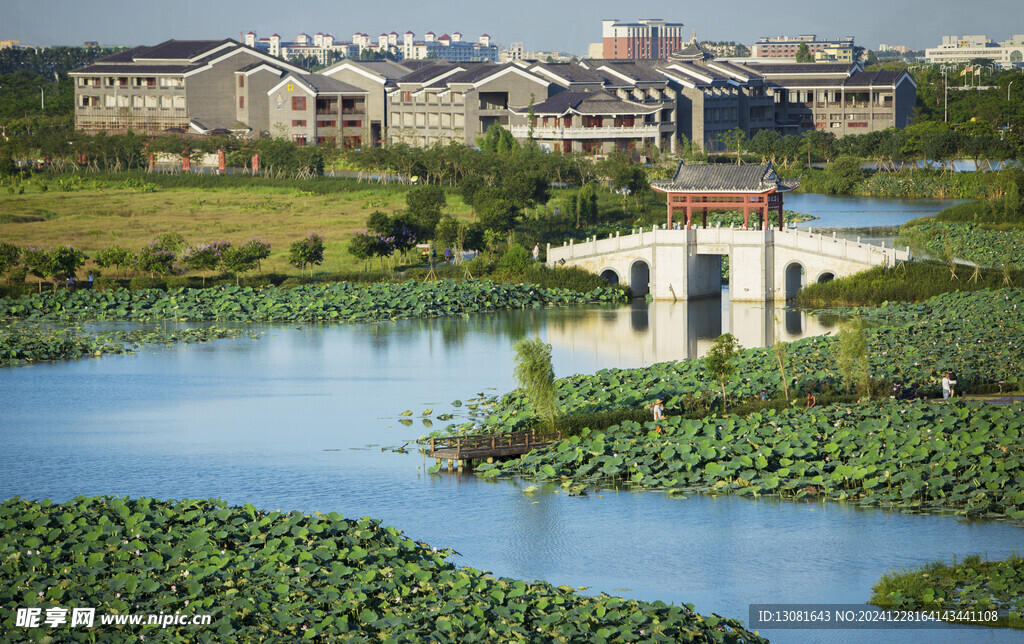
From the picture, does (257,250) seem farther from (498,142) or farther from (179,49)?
(179,49)

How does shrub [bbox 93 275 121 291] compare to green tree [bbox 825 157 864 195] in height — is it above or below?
below

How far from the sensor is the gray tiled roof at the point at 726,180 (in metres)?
50.5

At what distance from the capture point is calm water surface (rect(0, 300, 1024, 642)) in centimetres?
2262

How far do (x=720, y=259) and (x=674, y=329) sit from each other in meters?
8.71

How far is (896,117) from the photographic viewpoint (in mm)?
106438

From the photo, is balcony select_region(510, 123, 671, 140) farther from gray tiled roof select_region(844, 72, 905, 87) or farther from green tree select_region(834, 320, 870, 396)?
green tree select_region(834, 320, 870, 396)

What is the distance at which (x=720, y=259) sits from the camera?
54250mm

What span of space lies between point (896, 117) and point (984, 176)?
30.3 meters

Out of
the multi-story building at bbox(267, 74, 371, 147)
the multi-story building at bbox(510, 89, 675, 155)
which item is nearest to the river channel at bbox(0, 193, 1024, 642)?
the multi-story building at bbox(510, 89, 675, 155)

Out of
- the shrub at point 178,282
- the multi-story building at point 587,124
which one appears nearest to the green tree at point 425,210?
the shrub at point 178,282

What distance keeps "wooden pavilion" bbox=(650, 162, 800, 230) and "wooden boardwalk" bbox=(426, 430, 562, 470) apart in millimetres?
23432

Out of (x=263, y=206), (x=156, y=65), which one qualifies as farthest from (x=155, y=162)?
(x=263, y=206)

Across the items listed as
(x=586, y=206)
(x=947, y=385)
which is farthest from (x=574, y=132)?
(x=947, y=385)

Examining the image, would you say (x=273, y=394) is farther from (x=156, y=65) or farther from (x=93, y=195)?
(x=156, y=65)
